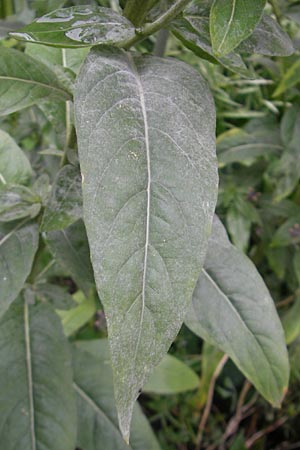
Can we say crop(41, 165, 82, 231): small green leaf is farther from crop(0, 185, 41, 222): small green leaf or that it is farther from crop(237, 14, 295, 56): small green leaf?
crop(237, 14, 295, 56): small green leaf

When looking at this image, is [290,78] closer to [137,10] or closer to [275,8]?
[275,8]

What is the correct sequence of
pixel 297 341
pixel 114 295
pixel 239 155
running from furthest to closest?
pixel 297 341 < pixel 239 155 < pixel 114 295

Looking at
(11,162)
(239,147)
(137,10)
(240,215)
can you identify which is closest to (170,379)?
(240,215)

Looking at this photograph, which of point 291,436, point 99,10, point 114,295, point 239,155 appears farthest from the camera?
point 291,436

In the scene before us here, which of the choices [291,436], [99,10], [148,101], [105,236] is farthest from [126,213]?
[291,436]

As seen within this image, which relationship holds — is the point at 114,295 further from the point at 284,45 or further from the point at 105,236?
the point at 284,45

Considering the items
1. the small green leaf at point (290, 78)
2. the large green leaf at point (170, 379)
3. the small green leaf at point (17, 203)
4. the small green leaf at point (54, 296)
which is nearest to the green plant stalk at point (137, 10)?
the small green leaf at point (17, 203)
